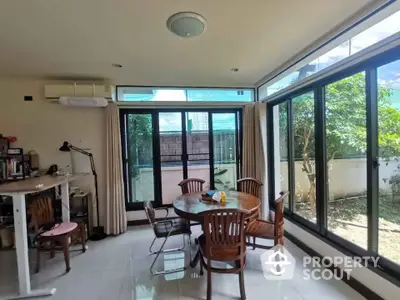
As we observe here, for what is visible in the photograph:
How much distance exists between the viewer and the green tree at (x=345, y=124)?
211cm

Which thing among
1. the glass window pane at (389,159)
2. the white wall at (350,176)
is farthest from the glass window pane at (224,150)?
the glass window pane at (389,159)

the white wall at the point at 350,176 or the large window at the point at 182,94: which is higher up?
the large window at the point at 182,94

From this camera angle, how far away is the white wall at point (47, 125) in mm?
3760

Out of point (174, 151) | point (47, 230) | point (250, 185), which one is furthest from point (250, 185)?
point (47, 230)

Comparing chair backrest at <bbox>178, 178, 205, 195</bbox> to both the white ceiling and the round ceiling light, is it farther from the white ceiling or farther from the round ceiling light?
the round ceiling light

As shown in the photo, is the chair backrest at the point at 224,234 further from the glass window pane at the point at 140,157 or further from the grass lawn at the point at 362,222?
the glass window pane at the point at 140,157

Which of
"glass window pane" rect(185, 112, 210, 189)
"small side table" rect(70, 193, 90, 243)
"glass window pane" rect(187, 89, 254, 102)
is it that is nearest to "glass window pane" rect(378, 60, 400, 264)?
"glass window pane" rect(187, 89, 254, 102)

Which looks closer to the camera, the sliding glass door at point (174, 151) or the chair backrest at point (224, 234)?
the chair backrest at point (224, 234)

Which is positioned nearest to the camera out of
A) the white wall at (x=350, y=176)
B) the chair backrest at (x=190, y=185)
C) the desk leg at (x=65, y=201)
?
the white wall at (x=350, y=176)

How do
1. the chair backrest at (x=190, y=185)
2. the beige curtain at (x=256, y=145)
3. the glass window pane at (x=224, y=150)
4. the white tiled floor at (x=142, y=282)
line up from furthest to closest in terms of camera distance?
the glass window pane at (x=224, y=150) < the beige curtain at (x=256, y=145) < the chair backrest at (x=190, y=185) < the white tiled floor at (x=142, y=282)

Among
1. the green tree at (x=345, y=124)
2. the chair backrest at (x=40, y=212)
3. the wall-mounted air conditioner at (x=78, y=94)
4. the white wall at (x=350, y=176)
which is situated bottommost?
the chair backrest at (x=40, y=212)

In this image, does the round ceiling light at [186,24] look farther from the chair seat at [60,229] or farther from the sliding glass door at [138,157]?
the chair seat at [60,229]

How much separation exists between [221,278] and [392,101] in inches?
95.6

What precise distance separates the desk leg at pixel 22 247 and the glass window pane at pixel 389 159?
11.0 feet
